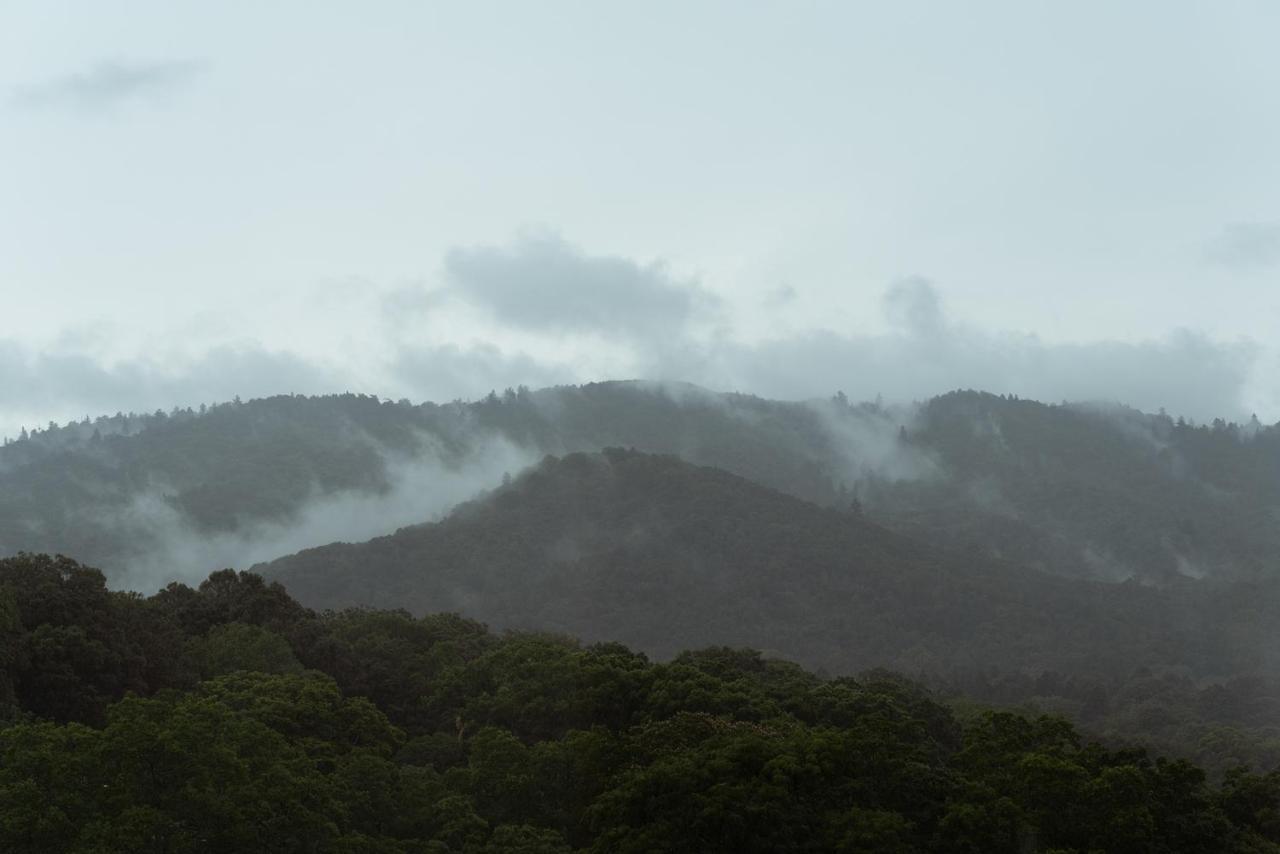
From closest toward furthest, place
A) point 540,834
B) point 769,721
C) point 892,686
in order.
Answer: point 540,834 → point 769,721 → point 892,686

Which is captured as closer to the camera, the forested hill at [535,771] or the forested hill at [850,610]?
the forested hill at [535,771]

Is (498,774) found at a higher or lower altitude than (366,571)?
lower

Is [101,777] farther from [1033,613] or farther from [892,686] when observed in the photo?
[1033,613]

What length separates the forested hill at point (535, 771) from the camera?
3309cm

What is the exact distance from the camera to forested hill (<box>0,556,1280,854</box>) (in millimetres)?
33094

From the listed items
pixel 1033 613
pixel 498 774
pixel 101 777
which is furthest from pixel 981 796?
pixel 1033 613

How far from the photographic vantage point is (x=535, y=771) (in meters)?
40.4

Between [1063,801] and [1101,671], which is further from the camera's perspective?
[1101,671]

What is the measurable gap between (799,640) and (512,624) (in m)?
35.7

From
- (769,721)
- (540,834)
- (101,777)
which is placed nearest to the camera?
(101,777)

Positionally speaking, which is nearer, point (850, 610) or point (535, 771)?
point (535, 771)

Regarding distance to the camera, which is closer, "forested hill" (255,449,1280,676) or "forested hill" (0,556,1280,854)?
"forested hill" (0,556,1280,854)

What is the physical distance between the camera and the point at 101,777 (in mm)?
33688

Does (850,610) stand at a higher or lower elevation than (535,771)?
higher
